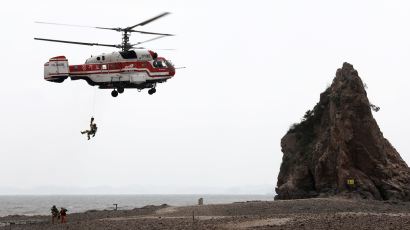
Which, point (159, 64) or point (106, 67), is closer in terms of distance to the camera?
point (106, 67)

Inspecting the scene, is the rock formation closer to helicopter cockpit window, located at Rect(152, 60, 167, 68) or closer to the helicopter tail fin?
helicopter cockpit window, located at Rect(152, 60, 167, 68)

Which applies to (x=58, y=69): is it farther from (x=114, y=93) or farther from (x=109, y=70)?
(x=114, y=93)

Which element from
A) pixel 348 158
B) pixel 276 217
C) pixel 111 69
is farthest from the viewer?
pixel 348 158

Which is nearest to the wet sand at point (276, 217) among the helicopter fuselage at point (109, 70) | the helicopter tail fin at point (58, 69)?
the helicopter fuselage at point (109, 70)

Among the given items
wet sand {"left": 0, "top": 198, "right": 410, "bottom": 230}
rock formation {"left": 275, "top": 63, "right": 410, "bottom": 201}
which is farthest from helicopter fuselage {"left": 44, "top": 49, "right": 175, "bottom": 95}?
rock formation {"left": 275, "top": 63, "right": 410, "bottom": 201}

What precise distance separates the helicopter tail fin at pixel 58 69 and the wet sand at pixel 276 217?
365 inches

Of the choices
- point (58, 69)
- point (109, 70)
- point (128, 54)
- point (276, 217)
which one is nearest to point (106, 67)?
point (109, 70)

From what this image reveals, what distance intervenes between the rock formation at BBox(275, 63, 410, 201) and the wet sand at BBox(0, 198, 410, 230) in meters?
5.09

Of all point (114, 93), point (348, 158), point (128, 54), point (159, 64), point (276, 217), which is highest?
point (128, 54)

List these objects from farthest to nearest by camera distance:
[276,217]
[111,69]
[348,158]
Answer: [348,158]
[111,69]
[276,217]

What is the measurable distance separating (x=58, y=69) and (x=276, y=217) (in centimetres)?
1595

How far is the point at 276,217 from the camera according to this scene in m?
32.1

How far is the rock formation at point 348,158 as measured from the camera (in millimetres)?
49094

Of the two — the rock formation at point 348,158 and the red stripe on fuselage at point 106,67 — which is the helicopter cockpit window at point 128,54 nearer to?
the red stripe on fuselage at point 106,67
